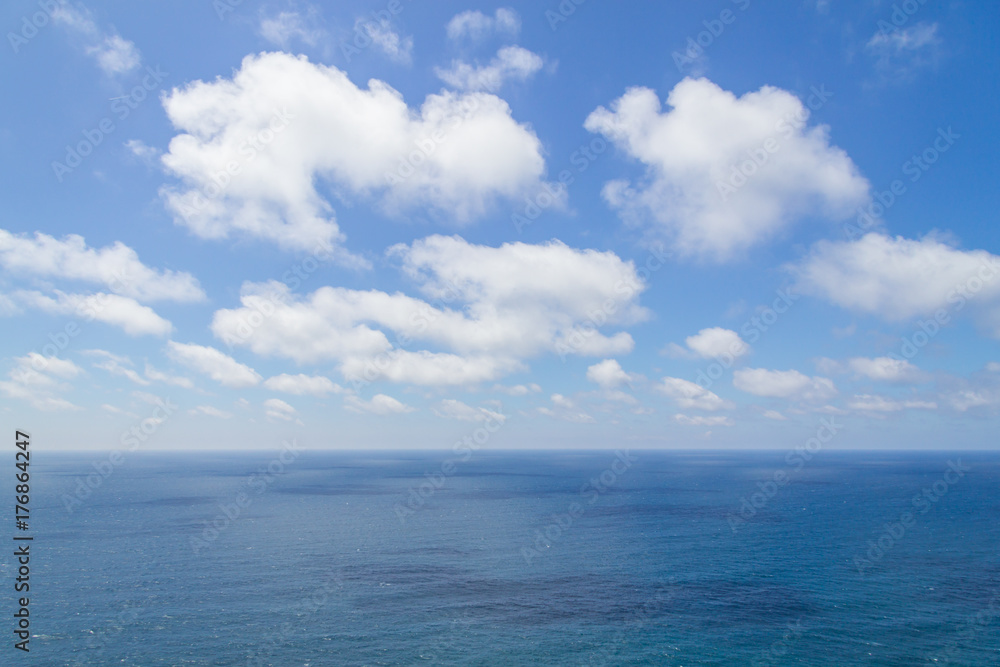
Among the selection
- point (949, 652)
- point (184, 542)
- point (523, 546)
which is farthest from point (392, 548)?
point (949, 652)

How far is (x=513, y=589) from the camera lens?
76.1 meters

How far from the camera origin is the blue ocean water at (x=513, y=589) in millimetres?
56469

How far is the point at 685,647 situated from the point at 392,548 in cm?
6122

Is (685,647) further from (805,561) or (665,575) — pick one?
(805,561)

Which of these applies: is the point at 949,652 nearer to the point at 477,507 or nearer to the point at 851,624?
the point at 851,624

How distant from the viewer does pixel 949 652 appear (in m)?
55.4

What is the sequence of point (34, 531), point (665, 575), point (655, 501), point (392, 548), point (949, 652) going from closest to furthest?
1. point (949, 652)
2. point (665, 575)
3. point (392, 548)
4. point (34, 531)
5. point (655, 501)

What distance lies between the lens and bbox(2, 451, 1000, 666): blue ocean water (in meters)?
56.5

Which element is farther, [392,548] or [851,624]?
[392,548]

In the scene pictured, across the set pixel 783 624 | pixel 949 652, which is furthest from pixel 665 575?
pixel 949 652

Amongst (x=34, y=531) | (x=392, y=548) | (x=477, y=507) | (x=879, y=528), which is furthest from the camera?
(x=477, y=507)

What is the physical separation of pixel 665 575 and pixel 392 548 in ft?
172

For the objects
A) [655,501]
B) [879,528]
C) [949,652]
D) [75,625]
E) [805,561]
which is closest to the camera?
[949,652]

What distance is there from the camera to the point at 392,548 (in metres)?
100
